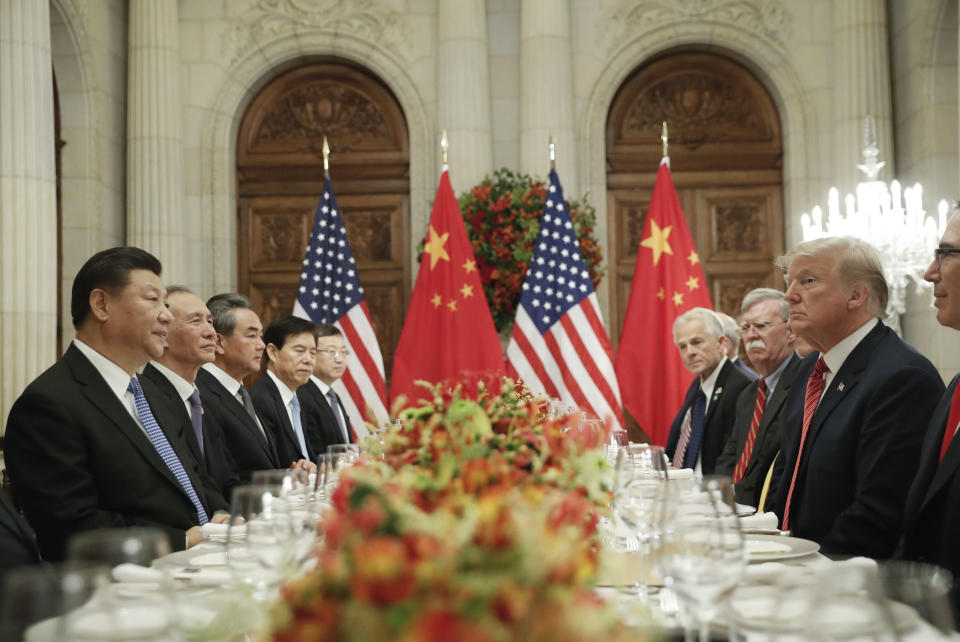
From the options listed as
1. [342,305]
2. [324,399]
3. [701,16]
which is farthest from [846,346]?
[701,16]

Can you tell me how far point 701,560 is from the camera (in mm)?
1418

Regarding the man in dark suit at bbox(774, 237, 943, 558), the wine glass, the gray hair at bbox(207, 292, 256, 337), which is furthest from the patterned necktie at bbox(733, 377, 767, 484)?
the wine glass

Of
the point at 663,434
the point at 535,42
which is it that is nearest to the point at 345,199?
the point at 535,42

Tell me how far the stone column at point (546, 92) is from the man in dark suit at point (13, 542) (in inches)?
242

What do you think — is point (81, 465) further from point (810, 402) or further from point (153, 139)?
point (153, 139)

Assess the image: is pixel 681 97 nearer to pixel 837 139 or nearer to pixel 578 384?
pixel 837 139

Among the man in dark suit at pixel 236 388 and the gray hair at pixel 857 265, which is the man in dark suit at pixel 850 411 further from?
the man in dark suit at pixel 236 388

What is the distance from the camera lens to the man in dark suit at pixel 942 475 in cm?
252

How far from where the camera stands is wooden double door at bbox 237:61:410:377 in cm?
888

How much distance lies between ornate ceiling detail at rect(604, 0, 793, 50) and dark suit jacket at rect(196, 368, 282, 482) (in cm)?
536

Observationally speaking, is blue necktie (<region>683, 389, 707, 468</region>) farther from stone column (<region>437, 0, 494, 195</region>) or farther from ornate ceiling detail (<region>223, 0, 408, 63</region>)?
ornate ceiling detail (<region>223, 0, 408, 63</region>)

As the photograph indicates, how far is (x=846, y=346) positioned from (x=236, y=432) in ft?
8.80

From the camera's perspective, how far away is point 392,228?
350 inches

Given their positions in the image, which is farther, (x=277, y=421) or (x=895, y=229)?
(x=895, y=229)
